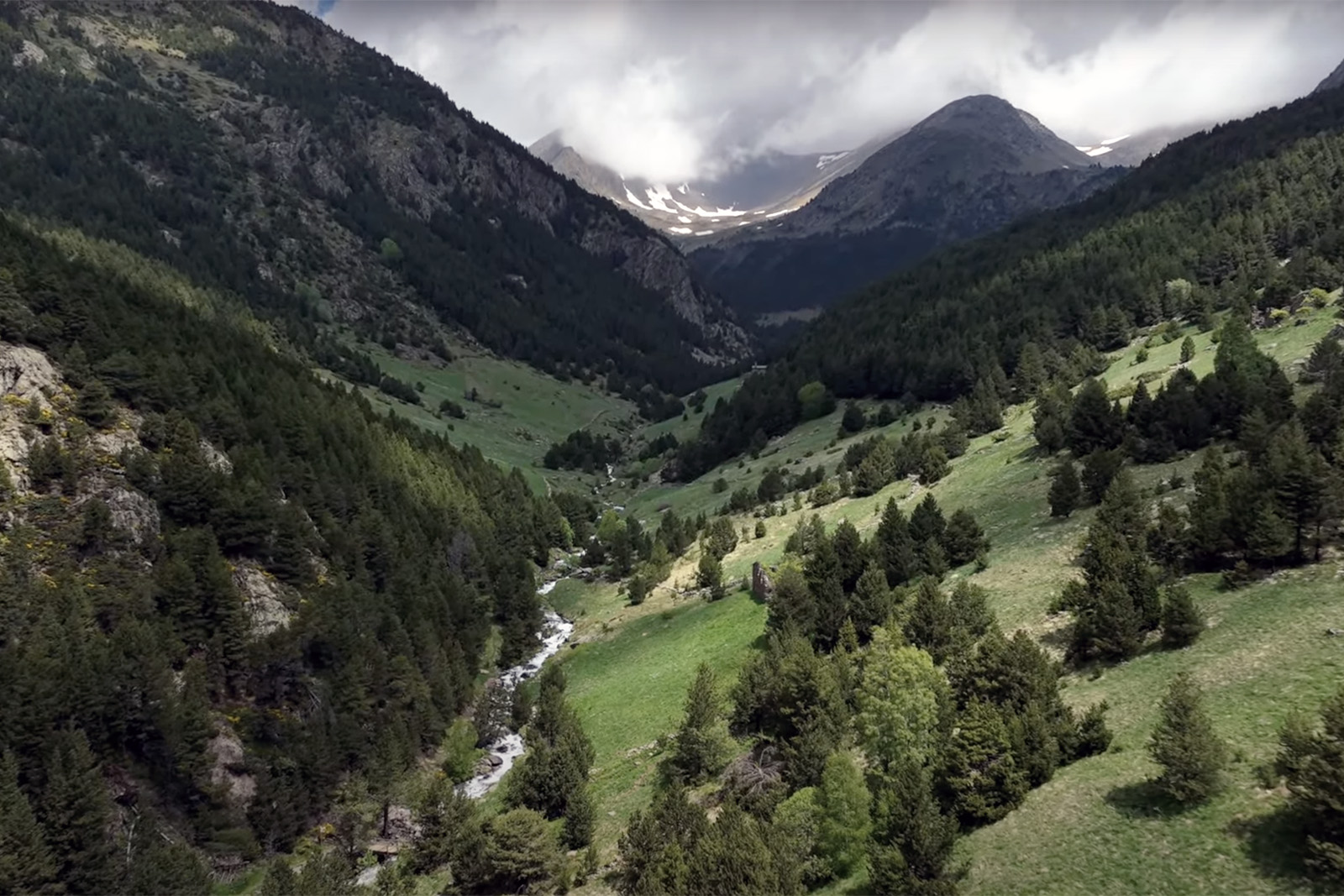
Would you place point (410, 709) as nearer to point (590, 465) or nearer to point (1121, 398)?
point (1121, 398)

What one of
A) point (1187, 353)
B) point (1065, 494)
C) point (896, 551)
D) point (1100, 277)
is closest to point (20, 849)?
point (896, 551)

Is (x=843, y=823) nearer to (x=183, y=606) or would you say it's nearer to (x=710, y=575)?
(x=710, y=575)

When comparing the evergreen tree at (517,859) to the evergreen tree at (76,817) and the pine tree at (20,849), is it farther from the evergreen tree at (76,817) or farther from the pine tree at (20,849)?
the pine tree at (20,849)

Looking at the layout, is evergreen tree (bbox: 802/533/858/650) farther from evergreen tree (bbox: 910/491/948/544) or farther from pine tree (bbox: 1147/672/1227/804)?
pine tree (bbox: 1147/672/1227/804)

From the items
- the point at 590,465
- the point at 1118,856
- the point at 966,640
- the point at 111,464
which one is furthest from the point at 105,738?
the point at 590,465

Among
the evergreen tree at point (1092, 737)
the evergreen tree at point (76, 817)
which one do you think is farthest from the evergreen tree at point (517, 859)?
the evergreen tree at point (1092, 737)

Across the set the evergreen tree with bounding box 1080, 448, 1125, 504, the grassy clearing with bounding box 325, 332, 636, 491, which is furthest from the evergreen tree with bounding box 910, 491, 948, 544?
the grassy clearing with bounding box 325, 332, 636, 491
